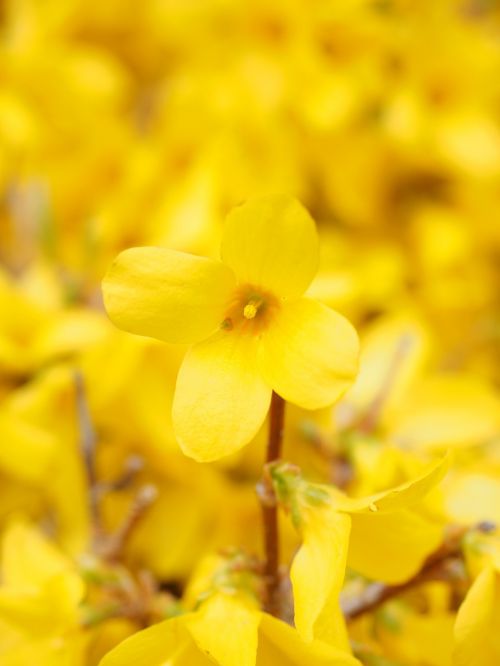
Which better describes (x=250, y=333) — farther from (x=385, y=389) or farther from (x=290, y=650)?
(x=385, y=389)

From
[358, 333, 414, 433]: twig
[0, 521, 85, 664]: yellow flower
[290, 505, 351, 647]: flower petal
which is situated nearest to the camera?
[290, 505, 351, 647]: flower petal

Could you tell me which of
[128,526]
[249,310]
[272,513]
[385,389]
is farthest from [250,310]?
[385,389]

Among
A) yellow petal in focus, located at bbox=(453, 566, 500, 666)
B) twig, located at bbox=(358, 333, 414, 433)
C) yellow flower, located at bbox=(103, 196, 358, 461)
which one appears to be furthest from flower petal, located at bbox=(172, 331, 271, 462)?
twig, located at bbox=(358, 333, 414, 433)

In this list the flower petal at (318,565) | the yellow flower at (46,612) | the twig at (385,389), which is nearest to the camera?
the flower petal at (318,565)

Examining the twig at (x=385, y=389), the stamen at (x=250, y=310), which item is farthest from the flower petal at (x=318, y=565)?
the twig at (x=385, y=389)

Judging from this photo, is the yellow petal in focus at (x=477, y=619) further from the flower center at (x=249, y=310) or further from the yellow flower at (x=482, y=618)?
the flower center at (x=249, y=310)

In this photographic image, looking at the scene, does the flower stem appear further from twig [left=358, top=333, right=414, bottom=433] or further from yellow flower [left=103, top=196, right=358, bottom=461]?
twig [left=358, top=333, right=414, bottom=433]

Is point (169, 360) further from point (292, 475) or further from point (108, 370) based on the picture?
point (292, 475)
